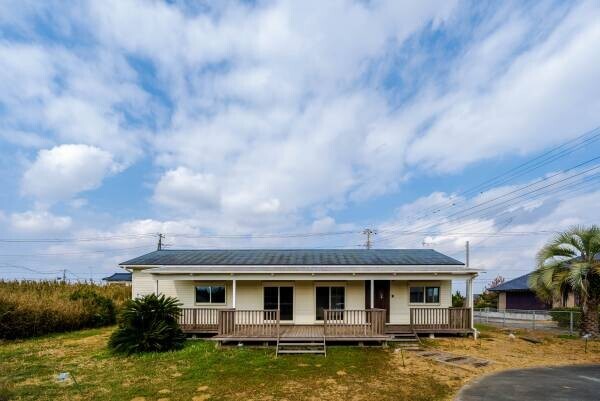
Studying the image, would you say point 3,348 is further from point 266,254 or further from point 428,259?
point 428,259

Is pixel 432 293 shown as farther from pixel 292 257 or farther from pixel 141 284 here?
pixel 141 284

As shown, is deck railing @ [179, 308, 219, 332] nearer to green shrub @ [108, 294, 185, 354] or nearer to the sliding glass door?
green shrub @ [108, 294, 185, 354]

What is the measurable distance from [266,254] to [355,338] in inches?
327

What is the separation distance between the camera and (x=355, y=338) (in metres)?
13.1

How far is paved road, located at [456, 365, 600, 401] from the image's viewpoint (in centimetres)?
809

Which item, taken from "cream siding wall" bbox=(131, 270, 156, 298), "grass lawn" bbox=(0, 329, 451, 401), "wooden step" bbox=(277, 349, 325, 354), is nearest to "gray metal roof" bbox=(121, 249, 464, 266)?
"cream siding wall" bbox=(131, 270, 156, 298)

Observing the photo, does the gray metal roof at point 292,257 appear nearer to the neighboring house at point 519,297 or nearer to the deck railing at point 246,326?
the deck railing at point 246,326

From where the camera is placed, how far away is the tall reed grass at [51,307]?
16266mm

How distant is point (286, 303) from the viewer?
16844 millimetres

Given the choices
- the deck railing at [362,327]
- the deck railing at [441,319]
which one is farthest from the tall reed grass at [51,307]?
the deck railing at [441,319]

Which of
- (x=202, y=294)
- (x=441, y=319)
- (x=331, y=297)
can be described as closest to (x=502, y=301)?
(x=441, y=319)

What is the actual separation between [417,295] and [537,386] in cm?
811

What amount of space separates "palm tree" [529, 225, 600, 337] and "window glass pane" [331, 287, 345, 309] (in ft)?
26.5

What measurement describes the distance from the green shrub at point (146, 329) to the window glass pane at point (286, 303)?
4.62m
